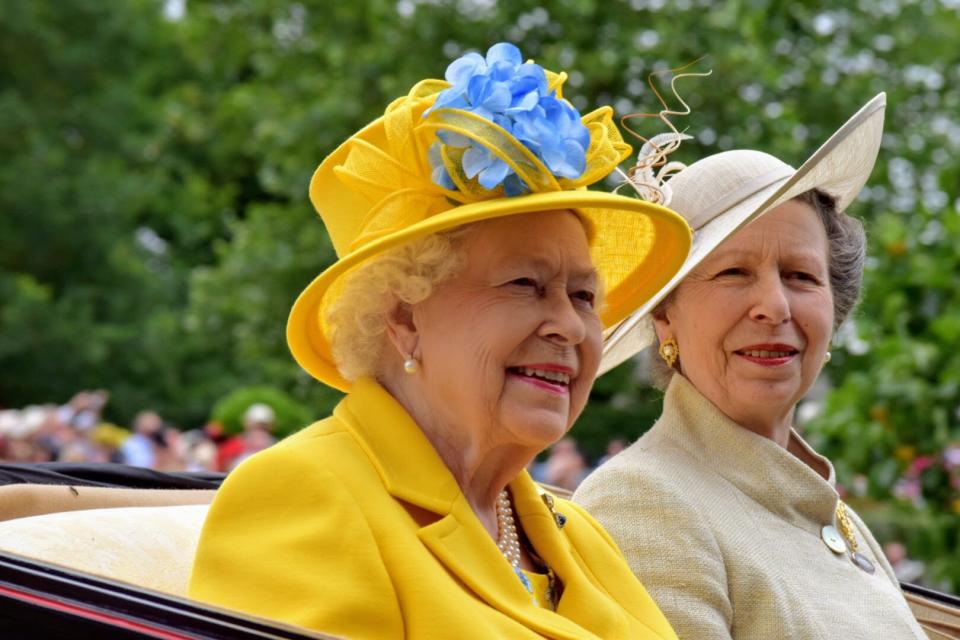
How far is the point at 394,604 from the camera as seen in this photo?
2.36m

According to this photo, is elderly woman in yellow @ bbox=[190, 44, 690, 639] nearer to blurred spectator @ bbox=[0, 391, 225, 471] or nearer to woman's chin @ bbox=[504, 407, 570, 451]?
woman's chin @ bbox=[504, 407, 570, 451]

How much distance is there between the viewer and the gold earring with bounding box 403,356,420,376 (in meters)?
2.63

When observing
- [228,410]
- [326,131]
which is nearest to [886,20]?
[326,131]

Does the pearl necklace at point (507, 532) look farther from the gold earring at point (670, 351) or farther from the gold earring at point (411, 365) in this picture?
the gold earring at point (670, 351)

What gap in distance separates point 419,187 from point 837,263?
1.30m

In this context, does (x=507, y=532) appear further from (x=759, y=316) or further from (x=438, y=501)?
(x=759, y=316)

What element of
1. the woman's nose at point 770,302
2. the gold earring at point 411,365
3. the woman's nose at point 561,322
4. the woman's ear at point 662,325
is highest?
the woman's ear at point 662,325

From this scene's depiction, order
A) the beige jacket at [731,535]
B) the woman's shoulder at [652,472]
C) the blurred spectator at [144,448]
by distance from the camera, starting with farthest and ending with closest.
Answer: the blurred spectator at [144,448] < the woman's shoulder at [652,472] < the beige jacket at [731,535]

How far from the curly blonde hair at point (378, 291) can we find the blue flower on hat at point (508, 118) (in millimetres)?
108

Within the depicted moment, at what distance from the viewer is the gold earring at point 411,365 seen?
8.64ft

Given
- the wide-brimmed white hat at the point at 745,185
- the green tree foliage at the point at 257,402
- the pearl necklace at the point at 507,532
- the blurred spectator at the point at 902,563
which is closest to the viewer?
the pearl necklace at the point at 507,532

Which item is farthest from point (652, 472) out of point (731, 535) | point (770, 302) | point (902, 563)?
point (902, 563)

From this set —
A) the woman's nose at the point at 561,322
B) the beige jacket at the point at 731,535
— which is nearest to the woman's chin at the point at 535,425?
the woman's nose at the point at 561,322

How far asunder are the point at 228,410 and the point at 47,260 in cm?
1080
